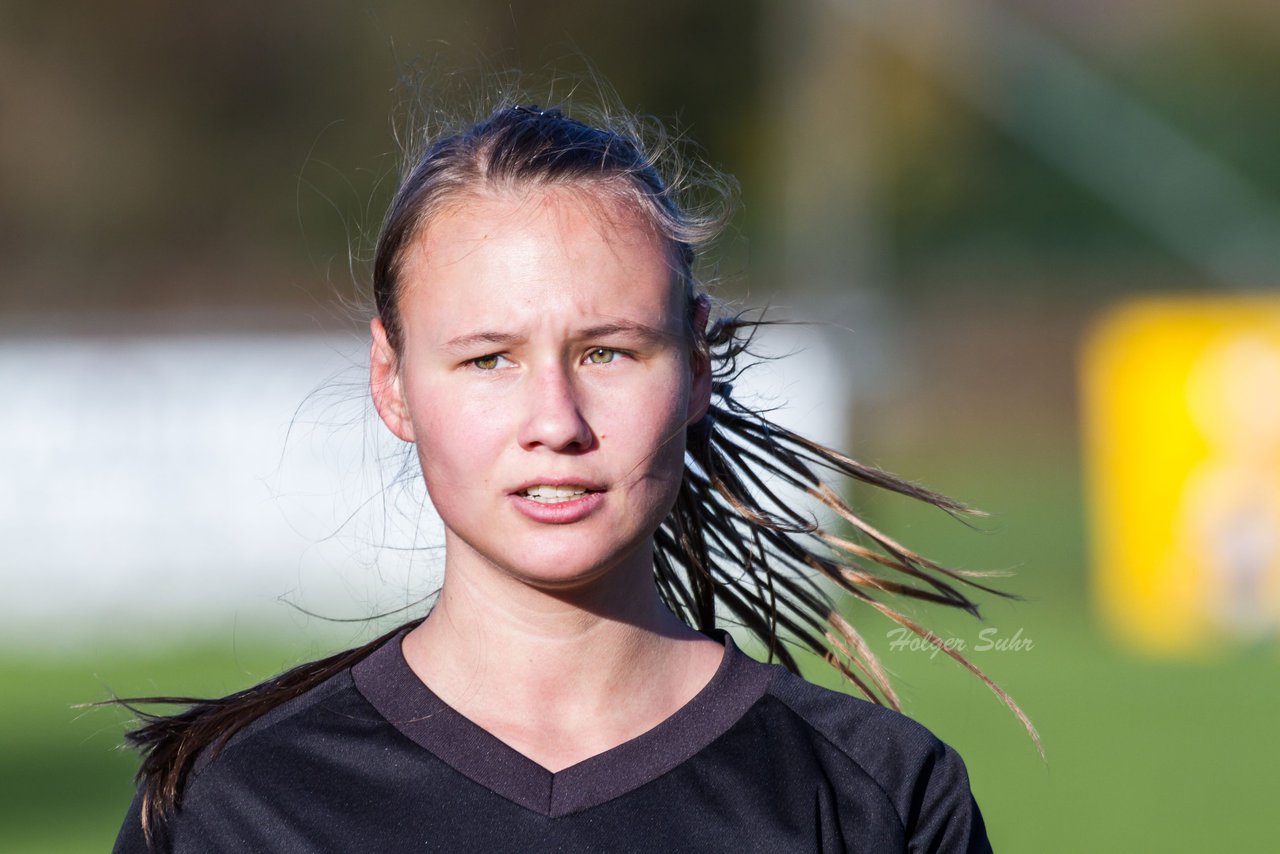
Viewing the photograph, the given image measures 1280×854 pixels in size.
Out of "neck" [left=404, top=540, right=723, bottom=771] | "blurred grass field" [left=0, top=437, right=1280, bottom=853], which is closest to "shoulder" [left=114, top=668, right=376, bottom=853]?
"neck" [left=404, top=540, right=723, bottom=771]

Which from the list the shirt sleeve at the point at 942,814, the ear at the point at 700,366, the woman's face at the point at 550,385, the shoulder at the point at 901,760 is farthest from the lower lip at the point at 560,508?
the shirt sleeve at the point at 942,814

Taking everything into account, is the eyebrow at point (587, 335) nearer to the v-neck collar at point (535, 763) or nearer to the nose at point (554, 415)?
the nose at point (554, 415)

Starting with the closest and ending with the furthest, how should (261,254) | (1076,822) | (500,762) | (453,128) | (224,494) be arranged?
(500,762)
(453,128)
(1076,822)
(224,494)
(261,254)

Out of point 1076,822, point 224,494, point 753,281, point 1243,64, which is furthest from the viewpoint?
point 1243,64

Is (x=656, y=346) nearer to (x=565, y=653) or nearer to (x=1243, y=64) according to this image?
(x=565, y=653)

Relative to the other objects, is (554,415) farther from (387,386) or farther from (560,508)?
(387,386)

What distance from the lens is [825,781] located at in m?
2.03

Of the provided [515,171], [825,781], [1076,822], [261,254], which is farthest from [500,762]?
[261,254]

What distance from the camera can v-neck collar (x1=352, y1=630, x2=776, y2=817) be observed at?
198 cm

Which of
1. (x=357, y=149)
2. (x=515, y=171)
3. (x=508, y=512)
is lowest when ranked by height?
(x=508, y=512)

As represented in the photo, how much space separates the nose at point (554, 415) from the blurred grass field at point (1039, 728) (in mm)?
2549

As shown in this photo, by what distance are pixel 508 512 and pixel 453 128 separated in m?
0.75

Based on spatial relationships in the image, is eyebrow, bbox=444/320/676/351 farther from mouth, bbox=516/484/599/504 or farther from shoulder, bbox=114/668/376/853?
shoulder, bbox=114/668/376/853

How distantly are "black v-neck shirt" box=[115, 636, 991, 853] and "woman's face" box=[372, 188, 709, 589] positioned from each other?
0.22 metres
